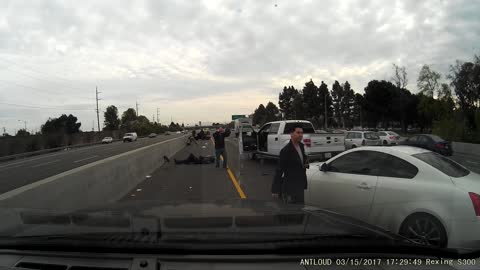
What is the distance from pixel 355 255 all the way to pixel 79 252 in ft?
5.84

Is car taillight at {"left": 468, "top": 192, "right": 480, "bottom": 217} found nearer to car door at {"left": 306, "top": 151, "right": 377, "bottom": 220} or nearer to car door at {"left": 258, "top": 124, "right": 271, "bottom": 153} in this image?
car door at {"left": 306, "top": 151, "right": 377, "bottom": 220}

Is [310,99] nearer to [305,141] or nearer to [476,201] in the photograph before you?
[305,141]

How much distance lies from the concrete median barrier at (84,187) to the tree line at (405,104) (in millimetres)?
29301

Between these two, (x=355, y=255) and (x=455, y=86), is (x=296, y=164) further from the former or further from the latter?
(x=455, y=86)

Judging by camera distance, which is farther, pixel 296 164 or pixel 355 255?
pixel 296 164

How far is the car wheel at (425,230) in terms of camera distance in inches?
182

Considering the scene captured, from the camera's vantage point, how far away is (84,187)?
750cm

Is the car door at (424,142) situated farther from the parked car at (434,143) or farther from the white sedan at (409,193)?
the white sedan at (409,193)

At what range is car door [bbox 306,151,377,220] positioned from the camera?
5714mm

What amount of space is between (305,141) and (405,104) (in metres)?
70.2

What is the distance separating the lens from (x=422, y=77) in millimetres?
66688

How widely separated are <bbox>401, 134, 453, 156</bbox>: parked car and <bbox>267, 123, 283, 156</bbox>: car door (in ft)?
34.8

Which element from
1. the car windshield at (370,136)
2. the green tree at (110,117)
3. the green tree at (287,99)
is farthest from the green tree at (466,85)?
the green tree at (110,117)

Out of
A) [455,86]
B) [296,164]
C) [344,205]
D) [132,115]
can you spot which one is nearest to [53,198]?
[296,164]
